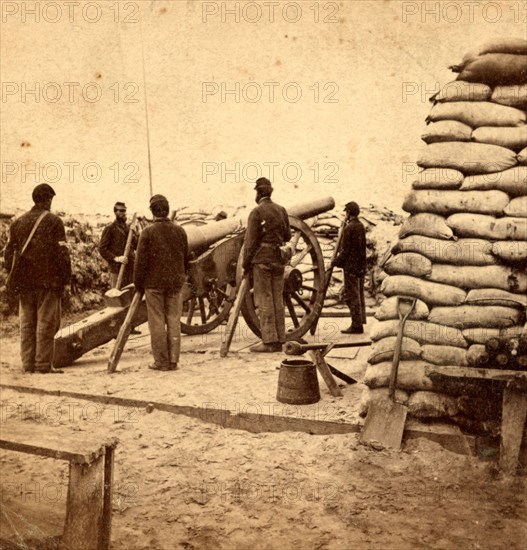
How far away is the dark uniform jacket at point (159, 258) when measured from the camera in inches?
223

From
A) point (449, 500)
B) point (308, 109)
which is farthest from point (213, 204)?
point (449, 500)

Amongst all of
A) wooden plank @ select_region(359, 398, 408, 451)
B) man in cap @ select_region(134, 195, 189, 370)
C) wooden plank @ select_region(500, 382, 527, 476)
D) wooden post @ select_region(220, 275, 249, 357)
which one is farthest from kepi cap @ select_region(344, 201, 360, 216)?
wooden plank @ select_region(500, 382, 527, 476)

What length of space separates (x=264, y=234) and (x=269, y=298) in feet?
2.24

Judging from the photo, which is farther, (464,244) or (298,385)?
(298,385)

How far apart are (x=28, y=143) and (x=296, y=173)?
40.9 ft

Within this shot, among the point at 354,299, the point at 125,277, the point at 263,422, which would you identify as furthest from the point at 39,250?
the point at 354,299

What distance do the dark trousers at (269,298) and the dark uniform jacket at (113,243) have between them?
2.13 m

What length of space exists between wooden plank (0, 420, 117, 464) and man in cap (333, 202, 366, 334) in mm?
5401

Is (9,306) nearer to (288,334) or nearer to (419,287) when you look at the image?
(288,334)

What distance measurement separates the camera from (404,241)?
421 centimetres

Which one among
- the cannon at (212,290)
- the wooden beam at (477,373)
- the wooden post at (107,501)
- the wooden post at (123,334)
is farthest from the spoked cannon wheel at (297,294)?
the wooden post at (107,501)

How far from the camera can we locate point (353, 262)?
25.3ft

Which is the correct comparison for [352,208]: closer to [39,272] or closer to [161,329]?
[161,329]

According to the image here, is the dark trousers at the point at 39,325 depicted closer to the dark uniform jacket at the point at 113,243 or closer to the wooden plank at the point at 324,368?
the dark uniform jacket at the point at 113,243
